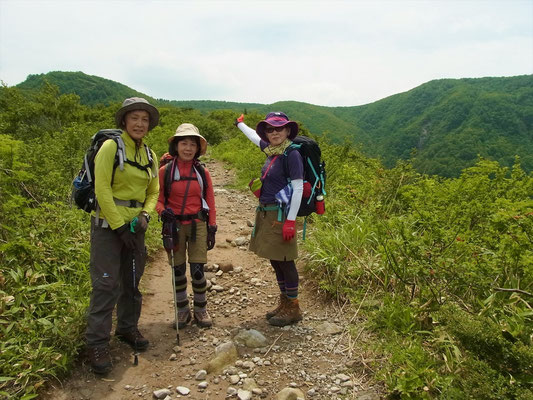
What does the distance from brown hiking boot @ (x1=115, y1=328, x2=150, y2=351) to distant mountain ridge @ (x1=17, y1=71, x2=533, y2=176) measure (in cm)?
5018

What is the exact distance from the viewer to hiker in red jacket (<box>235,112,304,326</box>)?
3.61 metres

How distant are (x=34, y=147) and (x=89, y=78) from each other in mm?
110999

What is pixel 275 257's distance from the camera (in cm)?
377

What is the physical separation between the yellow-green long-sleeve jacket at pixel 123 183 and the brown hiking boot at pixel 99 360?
1.14m

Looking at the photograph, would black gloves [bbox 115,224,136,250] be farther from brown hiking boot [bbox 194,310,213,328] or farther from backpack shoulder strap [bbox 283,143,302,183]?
backpack shoulder strap [bbox 283,143,302,183]

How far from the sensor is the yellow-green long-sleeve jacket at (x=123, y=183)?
2.95 meters

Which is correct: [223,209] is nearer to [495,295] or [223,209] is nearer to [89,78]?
[495,295]

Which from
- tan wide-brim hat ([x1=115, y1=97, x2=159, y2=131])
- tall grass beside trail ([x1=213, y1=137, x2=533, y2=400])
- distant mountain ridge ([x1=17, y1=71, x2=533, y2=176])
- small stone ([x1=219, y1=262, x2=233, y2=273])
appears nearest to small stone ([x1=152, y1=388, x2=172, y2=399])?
tall grass beside trail ([x1=213, y1=137, x2=533, y2=400])

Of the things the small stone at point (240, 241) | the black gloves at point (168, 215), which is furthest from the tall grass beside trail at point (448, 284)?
the black gloves at point (168, 215)

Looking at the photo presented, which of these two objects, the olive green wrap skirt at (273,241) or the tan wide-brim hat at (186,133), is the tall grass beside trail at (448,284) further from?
the tan wide-brim hat at (186,133)

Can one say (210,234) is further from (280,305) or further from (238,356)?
(238,356)

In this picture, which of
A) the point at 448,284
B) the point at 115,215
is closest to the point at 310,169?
the point at 448,284

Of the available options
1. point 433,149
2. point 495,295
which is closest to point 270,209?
point 495,295

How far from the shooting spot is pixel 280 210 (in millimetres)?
3707
